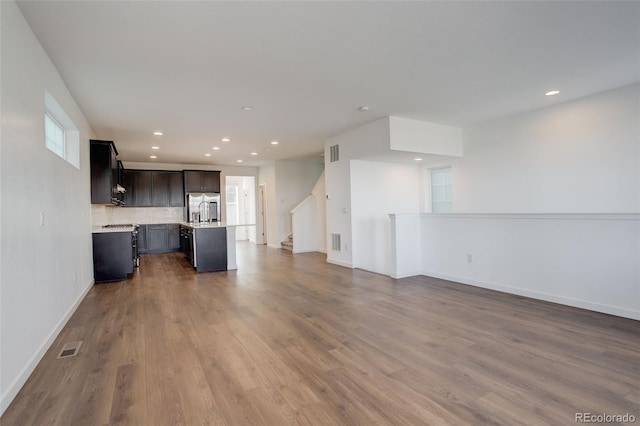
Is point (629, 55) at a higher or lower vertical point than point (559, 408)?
higher

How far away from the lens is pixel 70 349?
Result: 9.21ft

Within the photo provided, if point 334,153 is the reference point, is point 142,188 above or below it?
below

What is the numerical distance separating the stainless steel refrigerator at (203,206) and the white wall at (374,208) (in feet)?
17.1

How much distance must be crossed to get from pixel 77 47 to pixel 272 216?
24.1 feet

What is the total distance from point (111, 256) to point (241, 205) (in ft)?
24.2

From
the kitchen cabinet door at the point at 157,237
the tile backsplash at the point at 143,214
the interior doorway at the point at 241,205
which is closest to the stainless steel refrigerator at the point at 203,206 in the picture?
the tile backsplash at the point at 143,214

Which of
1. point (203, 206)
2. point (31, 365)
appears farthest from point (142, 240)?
point (31, 365)

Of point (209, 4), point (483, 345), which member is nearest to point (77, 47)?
point (209, 4)

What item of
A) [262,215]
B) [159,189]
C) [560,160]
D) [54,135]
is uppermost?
[54,135]

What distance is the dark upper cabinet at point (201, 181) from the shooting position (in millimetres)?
9609

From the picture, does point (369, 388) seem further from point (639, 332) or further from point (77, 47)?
point (77, 47)

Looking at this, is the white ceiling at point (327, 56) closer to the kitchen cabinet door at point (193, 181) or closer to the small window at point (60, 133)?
the small window at point (60, 133)

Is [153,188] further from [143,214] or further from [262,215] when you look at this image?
[262,215]

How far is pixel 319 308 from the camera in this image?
12.4 feet
